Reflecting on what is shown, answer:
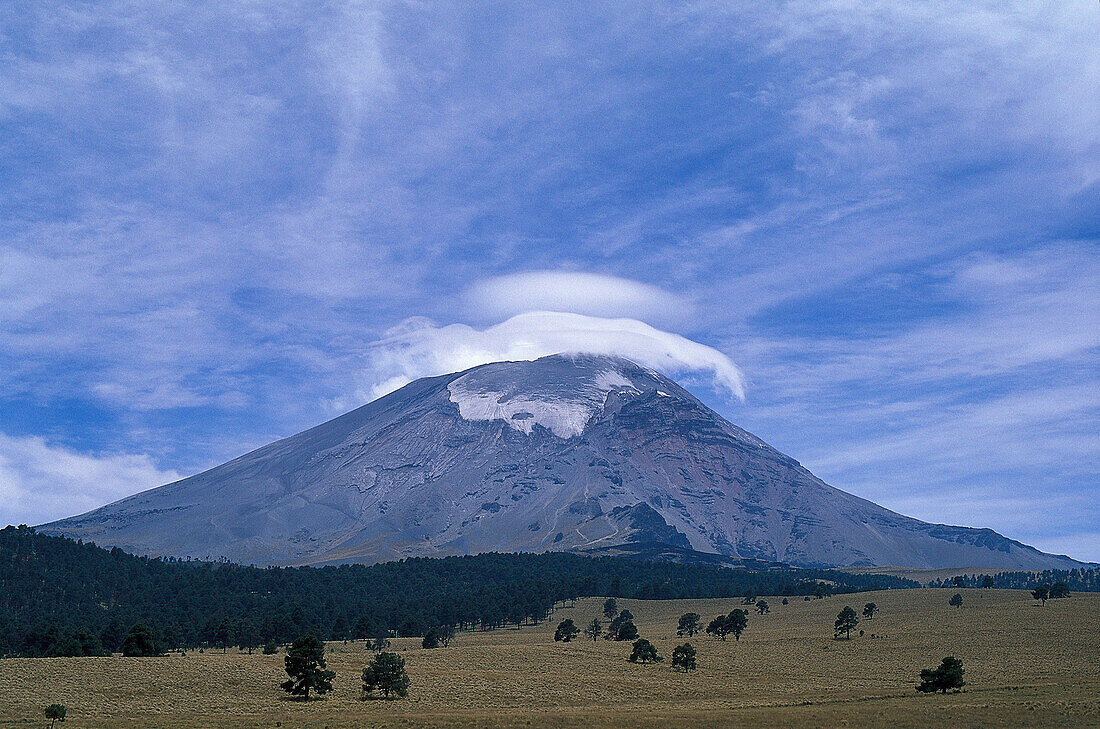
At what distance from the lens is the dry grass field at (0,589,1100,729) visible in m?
60.8

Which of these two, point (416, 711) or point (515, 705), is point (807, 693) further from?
point (416, 711)

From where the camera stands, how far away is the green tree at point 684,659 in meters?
103

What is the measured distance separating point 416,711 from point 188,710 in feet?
56.9

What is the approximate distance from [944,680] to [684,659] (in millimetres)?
34134

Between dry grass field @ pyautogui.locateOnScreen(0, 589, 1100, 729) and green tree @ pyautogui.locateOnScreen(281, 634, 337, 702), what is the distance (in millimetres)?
1996

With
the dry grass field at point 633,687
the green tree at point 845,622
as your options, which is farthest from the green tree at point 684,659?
the green tree at point 845,622

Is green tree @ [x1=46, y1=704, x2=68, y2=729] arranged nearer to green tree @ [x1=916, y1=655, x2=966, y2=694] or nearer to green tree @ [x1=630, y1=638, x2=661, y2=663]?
green tree @ [x1=916, y1=655, x2=966, y2=694]

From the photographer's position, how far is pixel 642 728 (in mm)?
56688

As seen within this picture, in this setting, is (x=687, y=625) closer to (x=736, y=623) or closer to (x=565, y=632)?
(x=736, y=623)

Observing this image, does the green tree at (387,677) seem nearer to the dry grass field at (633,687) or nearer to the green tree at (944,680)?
the dry grass field at (633,687)

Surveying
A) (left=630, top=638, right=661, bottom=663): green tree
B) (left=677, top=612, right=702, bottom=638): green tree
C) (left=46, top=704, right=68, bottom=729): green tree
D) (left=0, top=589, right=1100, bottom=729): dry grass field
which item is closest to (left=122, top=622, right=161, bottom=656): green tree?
(left=0, top=589, right=1100, bottom=729): dry grass field

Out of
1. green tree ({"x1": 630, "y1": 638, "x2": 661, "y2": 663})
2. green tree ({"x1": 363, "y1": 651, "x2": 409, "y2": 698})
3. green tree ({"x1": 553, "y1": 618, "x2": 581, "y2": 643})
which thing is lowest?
green tree ({"x1": 553, "y1": 618, "x2": 581, "y2": 643})

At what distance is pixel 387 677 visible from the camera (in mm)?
80750

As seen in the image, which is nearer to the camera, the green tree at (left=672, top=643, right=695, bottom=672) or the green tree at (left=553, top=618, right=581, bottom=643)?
the green tree at (left=672, top=643, right=695, bottom=672)
